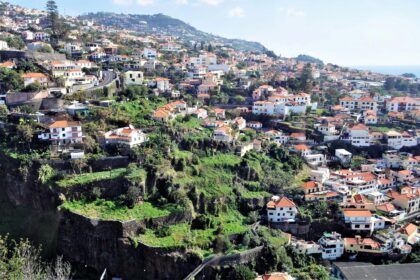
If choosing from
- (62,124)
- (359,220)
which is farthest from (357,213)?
(62,124)

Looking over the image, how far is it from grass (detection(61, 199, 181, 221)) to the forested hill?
134 m

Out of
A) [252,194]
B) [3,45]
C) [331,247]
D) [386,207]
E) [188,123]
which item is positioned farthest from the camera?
[3,45]

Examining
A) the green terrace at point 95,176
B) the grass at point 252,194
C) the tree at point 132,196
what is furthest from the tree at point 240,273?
the green terrace at point 95,176

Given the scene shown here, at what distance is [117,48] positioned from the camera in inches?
2608

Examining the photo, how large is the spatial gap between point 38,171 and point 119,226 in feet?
27.5

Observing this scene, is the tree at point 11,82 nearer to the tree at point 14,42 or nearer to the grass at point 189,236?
the tree at point 14,42

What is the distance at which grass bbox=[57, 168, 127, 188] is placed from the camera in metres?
30.4

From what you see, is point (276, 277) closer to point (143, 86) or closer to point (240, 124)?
point (240, 124)

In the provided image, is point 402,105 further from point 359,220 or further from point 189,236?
point 189,236

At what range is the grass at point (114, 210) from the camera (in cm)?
2905

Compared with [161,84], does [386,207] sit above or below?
below

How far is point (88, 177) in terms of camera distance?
3133 cm

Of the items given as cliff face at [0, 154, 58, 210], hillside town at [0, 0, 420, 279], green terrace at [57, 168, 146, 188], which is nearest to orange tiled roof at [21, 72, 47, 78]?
hillside town at [0, 0, 420, 279]

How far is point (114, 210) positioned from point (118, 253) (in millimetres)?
3107
